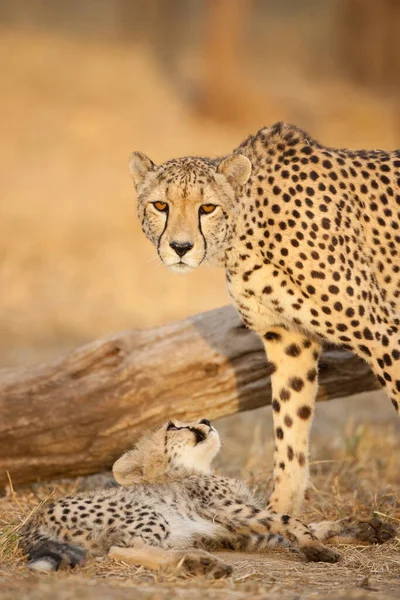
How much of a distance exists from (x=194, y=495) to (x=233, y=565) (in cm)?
60

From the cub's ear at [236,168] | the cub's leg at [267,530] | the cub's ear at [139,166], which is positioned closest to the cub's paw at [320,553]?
the cub's leg at [267,530]

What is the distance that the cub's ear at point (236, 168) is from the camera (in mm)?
4441

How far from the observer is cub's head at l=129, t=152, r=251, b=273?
426cm

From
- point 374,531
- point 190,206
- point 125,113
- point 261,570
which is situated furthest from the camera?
point 125,113

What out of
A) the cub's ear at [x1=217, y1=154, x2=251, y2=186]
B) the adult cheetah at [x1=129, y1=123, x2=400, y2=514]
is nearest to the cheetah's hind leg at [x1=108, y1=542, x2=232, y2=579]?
the adult cheetah at [x1=129, y1=123, x2=400, y2=514]

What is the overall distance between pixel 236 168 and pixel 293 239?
15.2 inches

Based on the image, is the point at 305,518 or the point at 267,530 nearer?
the point at 267,530

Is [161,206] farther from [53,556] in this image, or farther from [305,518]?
[305,518]

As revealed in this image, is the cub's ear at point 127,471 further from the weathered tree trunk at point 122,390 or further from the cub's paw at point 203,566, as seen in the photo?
the cub's paw at point 203,566

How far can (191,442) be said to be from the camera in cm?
466

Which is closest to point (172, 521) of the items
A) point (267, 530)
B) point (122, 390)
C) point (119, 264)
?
point (267, 530)

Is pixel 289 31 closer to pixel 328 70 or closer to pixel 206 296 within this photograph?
pixel 328 70

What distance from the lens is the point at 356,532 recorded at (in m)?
4.43

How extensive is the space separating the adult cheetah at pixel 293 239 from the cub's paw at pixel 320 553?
68cm
